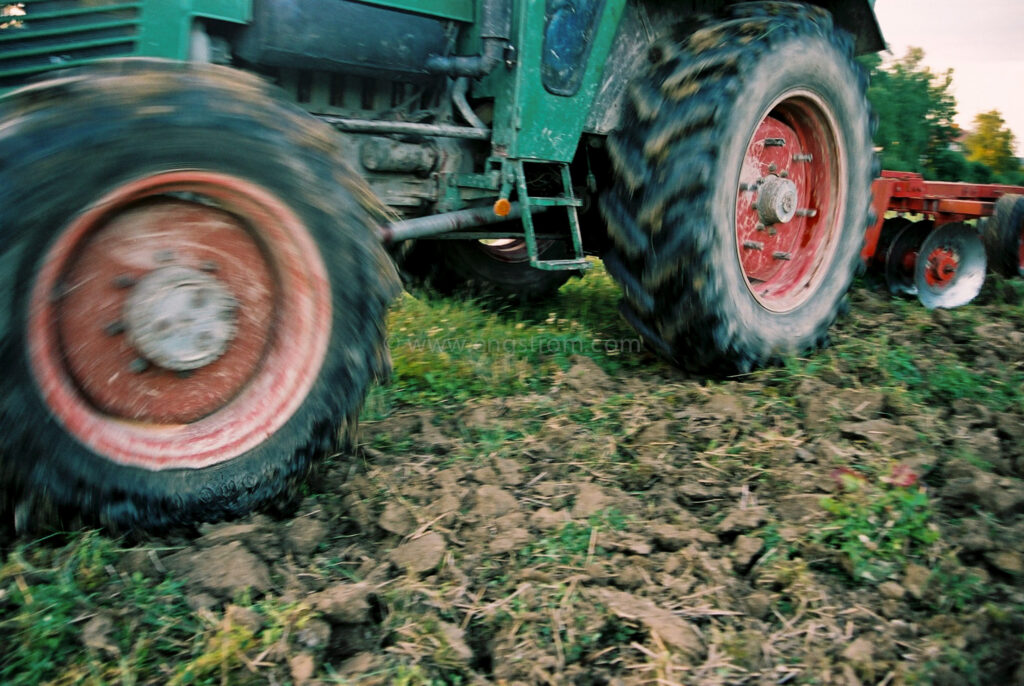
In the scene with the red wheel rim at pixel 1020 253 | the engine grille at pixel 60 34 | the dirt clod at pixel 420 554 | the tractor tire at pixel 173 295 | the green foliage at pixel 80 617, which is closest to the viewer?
the green foliage at pixel 80 617

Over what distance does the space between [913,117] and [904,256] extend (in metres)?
5.29

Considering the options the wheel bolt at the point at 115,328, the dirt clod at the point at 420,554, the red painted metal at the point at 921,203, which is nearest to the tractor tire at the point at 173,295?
the wheel bolt at the point at 115,328

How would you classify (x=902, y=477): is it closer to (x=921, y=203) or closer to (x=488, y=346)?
(x=488, y=346)

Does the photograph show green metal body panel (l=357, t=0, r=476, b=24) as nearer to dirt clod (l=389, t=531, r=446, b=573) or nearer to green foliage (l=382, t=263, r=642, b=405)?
green foliage (l=382, t=263, r=642, b=405)

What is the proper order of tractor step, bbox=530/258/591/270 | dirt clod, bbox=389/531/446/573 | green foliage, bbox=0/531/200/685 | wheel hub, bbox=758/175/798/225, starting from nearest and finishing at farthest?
green foliage, bbox=0/531/200/685, dirt clod, bbox=389/531/446/573, tractor step, bbox=530/258/591/270, wheel hub, bbox=758/175/798/225

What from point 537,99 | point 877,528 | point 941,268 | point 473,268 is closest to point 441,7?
point 537,99

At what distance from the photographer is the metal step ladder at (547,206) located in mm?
2863

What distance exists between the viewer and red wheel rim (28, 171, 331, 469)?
1765 mm

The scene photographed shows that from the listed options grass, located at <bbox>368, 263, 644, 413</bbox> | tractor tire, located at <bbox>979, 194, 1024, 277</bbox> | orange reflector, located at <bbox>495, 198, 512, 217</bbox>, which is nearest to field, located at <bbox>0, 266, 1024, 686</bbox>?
grass, located at <bbox>368, 263, 644, 413</bbox>

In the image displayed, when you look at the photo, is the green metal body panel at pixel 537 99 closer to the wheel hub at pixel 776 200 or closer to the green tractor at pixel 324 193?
the green tractor at pixel 324 193

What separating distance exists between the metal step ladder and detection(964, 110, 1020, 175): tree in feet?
29.6

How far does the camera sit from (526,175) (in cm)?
317

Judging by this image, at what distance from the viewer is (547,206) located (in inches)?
120

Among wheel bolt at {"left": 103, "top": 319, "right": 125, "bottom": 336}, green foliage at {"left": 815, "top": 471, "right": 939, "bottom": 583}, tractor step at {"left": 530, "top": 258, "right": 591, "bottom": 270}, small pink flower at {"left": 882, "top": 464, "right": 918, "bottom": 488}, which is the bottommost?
green foliage at {"left": 815, "top": 471, "right": 939, "bottom": 583}
